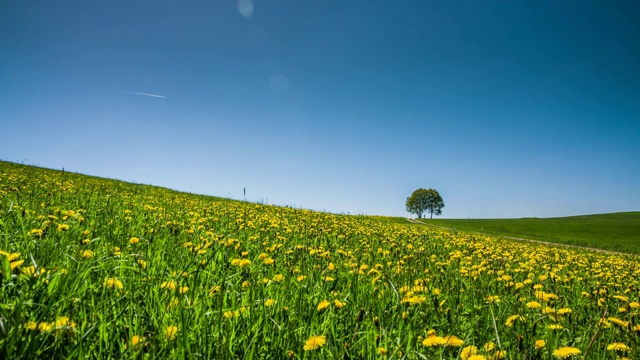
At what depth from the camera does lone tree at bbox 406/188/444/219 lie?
10206 centimetres

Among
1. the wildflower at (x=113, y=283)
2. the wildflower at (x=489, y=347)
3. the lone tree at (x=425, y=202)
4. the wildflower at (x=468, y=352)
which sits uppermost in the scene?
the lone tree at (x=425, y=202)

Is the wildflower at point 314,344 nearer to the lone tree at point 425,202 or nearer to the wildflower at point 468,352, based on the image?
the wildflower at point 468,352

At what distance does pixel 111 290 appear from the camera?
2330 millimetres

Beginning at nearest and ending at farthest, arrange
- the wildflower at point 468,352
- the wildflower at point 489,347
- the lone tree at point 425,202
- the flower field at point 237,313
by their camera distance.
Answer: the flower field at point 237,313
the wildflower at point 468,352
the wildflower at point 489,347
the lone tree at point 425,202

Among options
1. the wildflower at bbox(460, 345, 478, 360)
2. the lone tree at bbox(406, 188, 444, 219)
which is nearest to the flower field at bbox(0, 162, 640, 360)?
the wildflower at bbox(460, 345, 478, 360)

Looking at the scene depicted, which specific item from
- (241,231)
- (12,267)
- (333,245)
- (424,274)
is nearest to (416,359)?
(12,267)

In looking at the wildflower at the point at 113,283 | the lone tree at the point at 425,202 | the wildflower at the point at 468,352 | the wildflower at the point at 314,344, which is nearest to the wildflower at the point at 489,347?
the wildflower at the point at 468,352

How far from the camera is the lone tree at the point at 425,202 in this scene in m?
102

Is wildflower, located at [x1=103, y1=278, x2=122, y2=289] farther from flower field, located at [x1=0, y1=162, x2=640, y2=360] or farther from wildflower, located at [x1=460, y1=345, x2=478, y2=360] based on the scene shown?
wildflower, located at [x1=460, y1=345, x2=478, y2=360]

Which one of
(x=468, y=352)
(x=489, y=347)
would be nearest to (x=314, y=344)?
(x=468, y=352)

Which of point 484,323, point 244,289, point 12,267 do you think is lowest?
point 484,323

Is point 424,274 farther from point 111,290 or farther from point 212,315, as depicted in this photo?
point 111,290

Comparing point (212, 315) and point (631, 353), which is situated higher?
point (212, 315)

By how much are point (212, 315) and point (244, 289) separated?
2.70 feet
